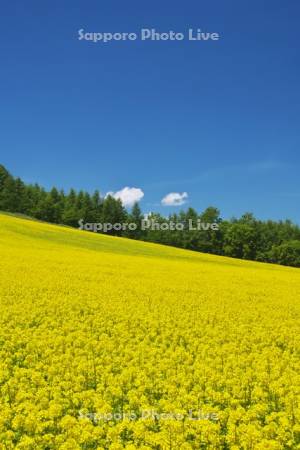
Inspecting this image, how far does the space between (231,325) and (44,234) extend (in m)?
35.2

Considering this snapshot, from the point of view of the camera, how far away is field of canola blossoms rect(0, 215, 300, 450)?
24.9ft

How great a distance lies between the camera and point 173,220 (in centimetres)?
11706

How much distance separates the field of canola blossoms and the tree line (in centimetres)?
7818

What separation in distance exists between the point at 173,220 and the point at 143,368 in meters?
107

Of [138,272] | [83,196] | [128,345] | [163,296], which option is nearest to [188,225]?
[83,196]

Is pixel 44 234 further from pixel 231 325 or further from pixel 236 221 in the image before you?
pixel 236 221

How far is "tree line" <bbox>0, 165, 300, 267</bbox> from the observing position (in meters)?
97.4

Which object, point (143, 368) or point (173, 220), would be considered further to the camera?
point (173, 220)

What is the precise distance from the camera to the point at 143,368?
10438 mm

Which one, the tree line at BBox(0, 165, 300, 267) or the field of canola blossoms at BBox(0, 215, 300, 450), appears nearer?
the field of canola blossoms at BBox(0, 215, 300, 450)

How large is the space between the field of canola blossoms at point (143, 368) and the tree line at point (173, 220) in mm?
78182

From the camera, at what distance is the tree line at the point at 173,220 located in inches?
3834

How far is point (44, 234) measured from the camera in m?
47.5

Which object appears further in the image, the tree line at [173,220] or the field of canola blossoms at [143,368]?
the tree line at [173,220]
